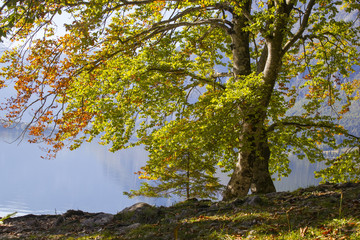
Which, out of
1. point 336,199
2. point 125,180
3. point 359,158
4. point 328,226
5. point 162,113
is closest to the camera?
point 328,226

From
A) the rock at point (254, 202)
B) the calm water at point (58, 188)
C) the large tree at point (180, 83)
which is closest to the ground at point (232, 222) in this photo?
the rock at point (254, 202)

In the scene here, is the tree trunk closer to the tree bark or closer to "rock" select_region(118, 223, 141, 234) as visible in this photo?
the tree bark

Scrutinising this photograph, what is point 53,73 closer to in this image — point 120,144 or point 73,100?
point 73,100

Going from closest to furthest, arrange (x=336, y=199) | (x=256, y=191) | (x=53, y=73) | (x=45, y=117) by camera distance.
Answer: (x=336, y=199) < (x=53, y=73) < (x=45, y=117) < (x=256, y=191)

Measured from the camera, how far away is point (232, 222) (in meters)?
6.39

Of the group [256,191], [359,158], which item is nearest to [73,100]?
[256,191]

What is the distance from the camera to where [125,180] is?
150 metres

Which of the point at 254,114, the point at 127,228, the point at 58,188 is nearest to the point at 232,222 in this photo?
the point at 127,228

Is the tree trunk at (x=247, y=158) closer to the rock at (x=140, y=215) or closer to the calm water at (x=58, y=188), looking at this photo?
the rock at (x=140, y=215)

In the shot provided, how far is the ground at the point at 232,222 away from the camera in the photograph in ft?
16.6

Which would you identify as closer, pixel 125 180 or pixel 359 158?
pixel 359 158

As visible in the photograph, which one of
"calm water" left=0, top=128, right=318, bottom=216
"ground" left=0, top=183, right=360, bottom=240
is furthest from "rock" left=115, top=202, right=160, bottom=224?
"calm water" left=0, top=128, right=318, bottom=216

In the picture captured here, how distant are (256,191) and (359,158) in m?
5.19

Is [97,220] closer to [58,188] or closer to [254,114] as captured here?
[254,114]
